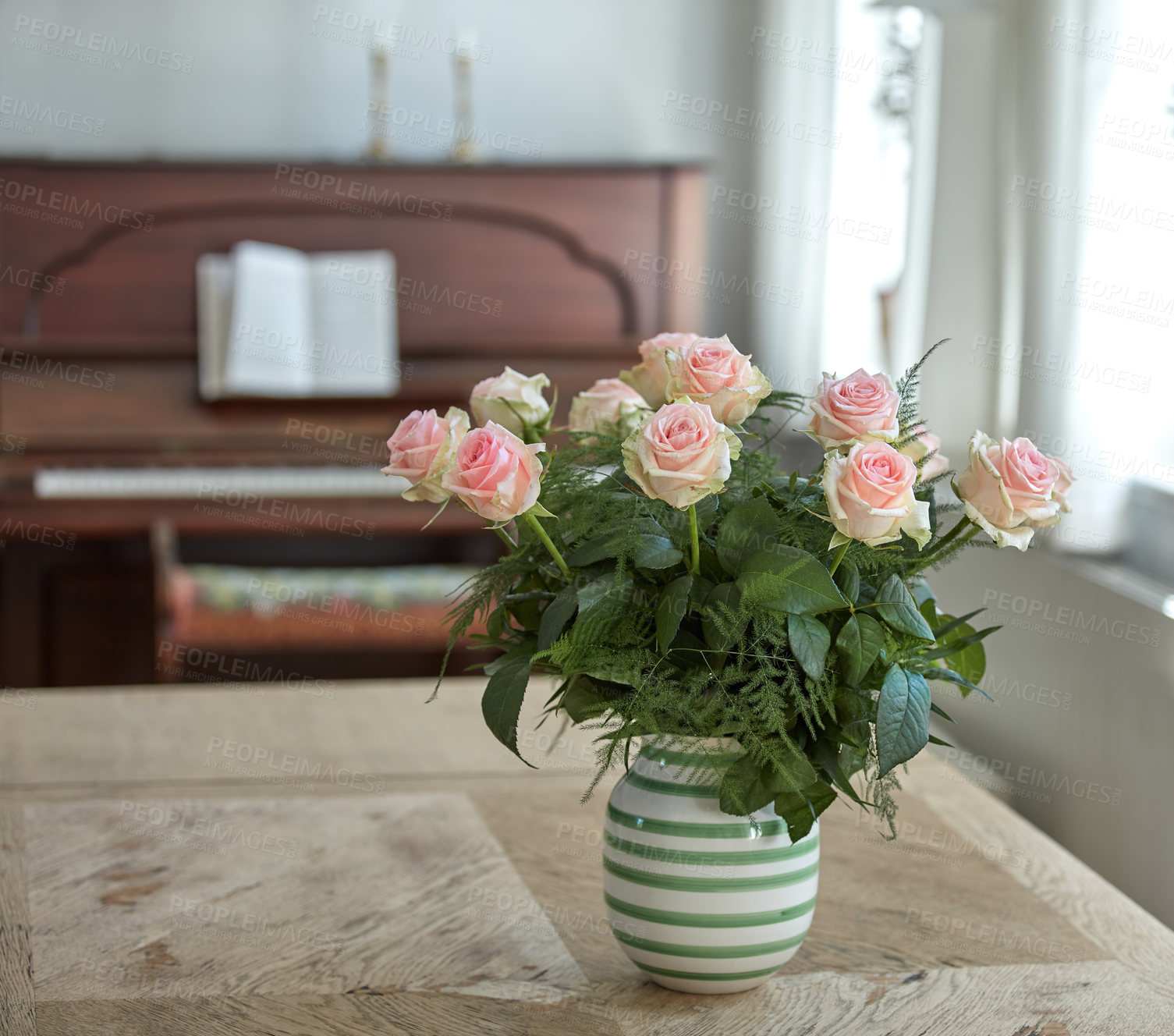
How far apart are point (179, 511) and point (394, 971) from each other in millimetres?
Result: 2286

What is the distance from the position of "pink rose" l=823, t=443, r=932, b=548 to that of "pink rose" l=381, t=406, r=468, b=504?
0.75 feet

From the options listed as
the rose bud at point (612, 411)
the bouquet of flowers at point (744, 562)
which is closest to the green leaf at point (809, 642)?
the bouquet of flowers at point (744, 562)

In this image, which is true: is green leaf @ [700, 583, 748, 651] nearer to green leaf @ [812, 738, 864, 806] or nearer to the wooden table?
green leaf @ [812, 738, 864, 806]

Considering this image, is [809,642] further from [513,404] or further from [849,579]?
[513,404]

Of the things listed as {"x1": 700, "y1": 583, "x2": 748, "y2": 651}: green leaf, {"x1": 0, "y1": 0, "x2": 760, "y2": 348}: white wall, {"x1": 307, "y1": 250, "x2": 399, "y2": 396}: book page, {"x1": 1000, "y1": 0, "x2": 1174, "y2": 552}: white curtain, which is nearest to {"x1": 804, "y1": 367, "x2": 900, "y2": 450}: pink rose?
{"x1": 700, "y1": 583, "x2": 748, "y2": 651}: green leaf

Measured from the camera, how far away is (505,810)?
4.44 feet

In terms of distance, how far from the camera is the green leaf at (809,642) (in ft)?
2.73

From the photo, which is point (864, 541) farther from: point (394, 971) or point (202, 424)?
point (202, 424)

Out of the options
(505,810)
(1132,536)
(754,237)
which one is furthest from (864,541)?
(754,237)

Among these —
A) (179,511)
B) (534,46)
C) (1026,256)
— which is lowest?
(179,511)

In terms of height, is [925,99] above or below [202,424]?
above

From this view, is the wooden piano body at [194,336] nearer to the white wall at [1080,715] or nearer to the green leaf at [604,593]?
the white wall at [1080,715]

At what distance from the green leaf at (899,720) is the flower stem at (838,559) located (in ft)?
0.25

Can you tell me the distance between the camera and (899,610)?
2.80 feet
